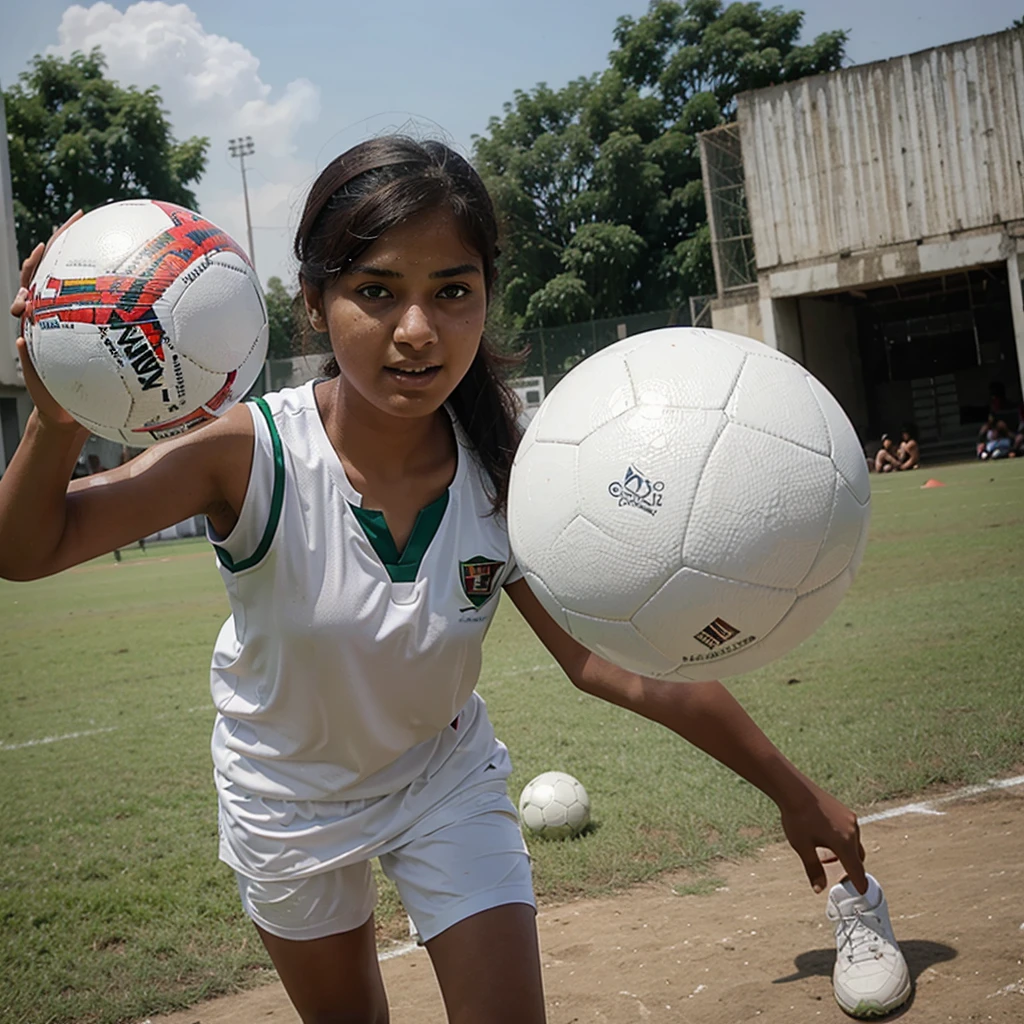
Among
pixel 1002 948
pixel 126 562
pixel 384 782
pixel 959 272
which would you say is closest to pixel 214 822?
pixel 384 782

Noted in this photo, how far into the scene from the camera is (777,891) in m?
4.07

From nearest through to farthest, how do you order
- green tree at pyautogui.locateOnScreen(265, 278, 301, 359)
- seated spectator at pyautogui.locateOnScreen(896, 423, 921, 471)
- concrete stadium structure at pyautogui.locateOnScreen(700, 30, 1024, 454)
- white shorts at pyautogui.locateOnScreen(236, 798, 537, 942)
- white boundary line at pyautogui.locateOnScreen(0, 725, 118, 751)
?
white shorts at pyautogui.locateOnScreen(236, 798, 537, 942) → white boundary line at pyautogui.locateOnScreen(0, 725, 118, 751) → concrete stadium structure at pyautogui.locateOnScreen(700, 30, 1024, 454) → seated spectator at pyautogui.locateOnScreen(896, 423, 921, 471) → green tree at pyautogui.locateOnScreen(265, 278, 301, 359)

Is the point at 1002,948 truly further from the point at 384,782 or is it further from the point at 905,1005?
the point at 384,782

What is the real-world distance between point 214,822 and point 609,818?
1.82 meters

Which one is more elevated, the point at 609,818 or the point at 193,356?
the point at 193,356

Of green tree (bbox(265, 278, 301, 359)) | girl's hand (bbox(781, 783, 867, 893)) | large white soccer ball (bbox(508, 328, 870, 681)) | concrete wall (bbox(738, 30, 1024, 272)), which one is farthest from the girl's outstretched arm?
green tree (bbox(265, 278, 301, 359))

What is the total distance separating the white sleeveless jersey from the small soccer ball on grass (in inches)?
85.1

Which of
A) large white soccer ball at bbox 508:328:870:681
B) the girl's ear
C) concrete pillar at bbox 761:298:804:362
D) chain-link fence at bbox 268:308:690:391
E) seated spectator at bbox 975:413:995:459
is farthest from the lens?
chain-link fence at bbox 268:308:690:391

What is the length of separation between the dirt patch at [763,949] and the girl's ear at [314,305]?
2.01 m

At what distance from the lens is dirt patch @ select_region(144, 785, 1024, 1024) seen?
10.4 feet

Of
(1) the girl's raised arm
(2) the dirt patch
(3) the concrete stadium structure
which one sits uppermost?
(3) the concrete stadium structure

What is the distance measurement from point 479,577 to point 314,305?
71 centimetres

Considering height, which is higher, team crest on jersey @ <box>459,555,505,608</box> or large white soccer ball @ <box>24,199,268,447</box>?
large white soccer ball @ <box>24,199,268,447</box>

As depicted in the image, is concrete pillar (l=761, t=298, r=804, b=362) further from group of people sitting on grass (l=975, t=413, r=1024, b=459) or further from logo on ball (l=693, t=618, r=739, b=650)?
logo on ball (l=693, t=618, r=739, b=650)
